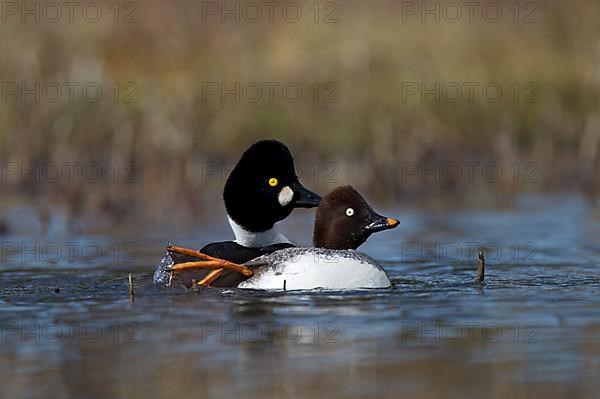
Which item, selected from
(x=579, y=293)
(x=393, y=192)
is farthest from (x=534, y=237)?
(x=579, y=293)

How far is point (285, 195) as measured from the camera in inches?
398

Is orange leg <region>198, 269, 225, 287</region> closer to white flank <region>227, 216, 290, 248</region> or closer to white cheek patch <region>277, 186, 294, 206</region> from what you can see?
white flank <region>227, 216, 290, 248</region>

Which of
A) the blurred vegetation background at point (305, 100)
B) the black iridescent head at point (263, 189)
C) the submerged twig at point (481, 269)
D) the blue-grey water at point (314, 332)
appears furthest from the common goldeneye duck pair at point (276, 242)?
the blurred vegetation background at point (305, 100)

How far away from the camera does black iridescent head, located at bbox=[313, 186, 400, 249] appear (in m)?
9.91

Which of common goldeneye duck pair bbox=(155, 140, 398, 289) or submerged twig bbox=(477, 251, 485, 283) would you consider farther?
submerged twig bbox=(477, 251, 485, 283)

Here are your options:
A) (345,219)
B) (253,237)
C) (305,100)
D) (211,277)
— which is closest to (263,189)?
(253,237)

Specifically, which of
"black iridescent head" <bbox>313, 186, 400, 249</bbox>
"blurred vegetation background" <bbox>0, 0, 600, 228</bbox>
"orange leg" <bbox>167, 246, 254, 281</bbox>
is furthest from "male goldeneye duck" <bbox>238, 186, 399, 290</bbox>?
"blurred vegetation background" <bbox>0, 0, 600, 228</bbox>

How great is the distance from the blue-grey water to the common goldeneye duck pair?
0.15 meters

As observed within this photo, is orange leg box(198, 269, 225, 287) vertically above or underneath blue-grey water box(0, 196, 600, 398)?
above

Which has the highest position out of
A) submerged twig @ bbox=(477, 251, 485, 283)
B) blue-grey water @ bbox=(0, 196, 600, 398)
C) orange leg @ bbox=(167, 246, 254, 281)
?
orange leg @ bbox=(167, 246, 254, 281)

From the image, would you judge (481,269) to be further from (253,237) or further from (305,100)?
(305,100)

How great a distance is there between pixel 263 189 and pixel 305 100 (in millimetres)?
9535

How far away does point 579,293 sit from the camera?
9016mm

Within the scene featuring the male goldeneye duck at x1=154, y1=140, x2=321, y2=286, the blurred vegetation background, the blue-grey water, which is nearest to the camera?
the blue-grey water
